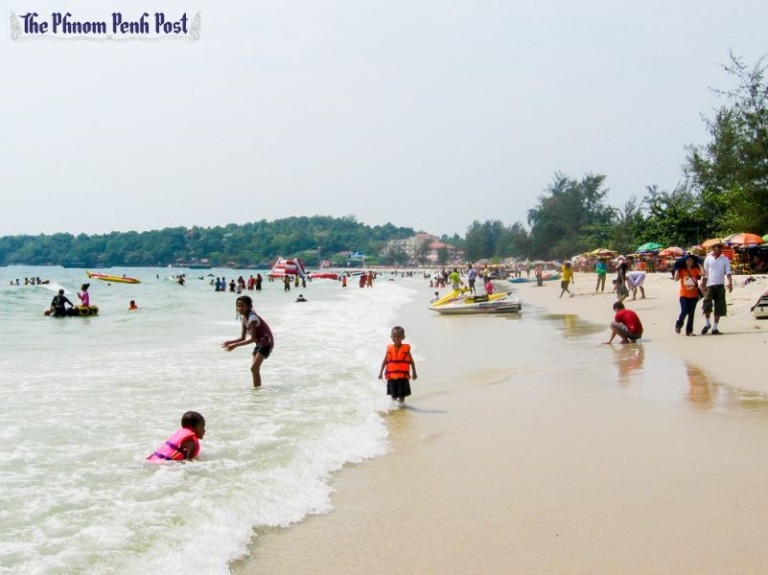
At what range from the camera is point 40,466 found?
6066 mm

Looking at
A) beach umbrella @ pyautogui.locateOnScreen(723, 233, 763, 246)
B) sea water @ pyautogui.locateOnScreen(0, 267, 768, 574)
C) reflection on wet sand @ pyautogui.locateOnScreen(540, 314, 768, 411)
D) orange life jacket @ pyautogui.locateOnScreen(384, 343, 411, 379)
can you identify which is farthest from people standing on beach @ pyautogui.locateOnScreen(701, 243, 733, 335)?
beach umbrella @ pyautogui.locateOnScreen(723, 233, 763, 246)

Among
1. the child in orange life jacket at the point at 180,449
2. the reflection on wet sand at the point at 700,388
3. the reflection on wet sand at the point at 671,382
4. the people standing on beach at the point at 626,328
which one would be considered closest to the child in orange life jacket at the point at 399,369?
the reflection on wet sand at the point at 671,382

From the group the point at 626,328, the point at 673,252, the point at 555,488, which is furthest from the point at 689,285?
the point at 673,252

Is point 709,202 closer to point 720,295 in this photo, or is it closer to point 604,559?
point 720,295

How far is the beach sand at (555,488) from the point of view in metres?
3.93

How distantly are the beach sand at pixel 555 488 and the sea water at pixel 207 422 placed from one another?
0.73 ft

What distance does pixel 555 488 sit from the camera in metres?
5.08

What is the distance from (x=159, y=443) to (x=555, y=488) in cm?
379

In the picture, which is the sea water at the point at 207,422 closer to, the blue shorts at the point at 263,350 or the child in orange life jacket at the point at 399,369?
the child in orange life jacket at the point at 399,369

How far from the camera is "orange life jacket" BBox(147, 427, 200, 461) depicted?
19.9ft

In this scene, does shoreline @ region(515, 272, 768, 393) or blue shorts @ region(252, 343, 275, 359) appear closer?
shoreline @ region(515, 272, 768, 393)

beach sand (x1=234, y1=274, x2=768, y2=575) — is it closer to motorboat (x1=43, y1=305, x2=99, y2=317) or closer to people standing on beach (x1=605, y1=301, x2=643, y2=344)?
people standing on beach (x1=605, y1=301, x2=643, y2=344)

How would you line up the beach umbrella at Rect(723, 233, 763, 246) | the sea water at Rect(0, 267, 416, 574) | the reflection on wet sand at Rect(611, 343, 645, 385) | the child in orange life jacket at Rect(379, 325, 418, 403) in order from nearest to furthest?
1. the sea water at Rect(0, 267, 416, 574)
2. the child in orange life jacket at Rect(379, 325, 418, 403)
3. the reflection on wet sand at Rect(611, 343, 645, 385)
4. the beach umbrella at Rect(723, 233, 763, 246)

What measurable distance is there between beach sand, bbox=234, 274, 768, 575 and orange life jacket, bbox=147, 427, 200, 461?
139 cm
